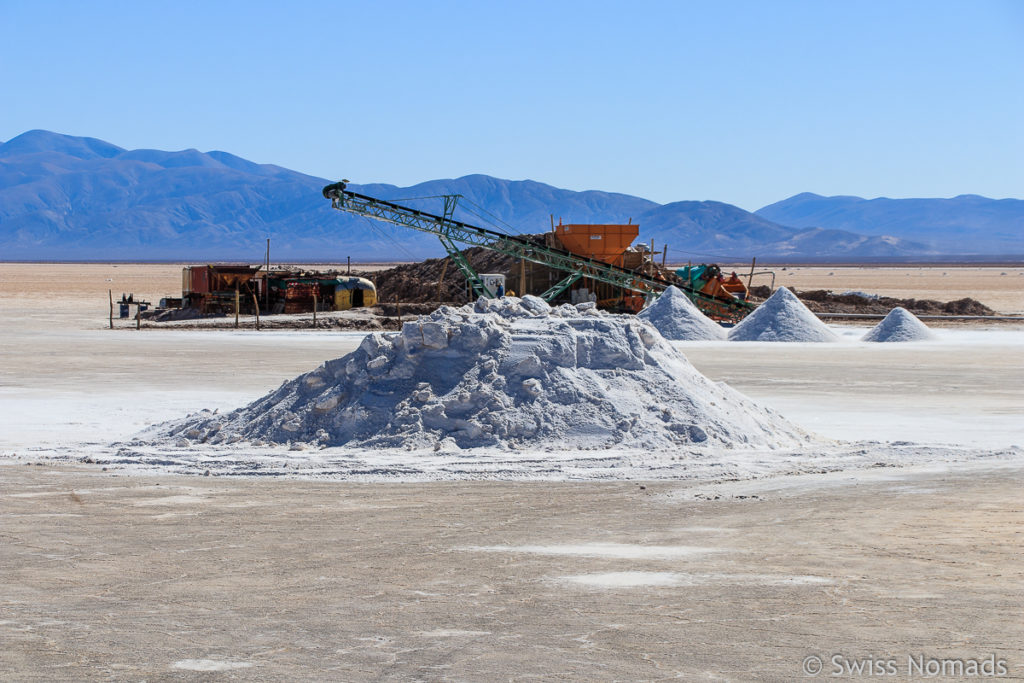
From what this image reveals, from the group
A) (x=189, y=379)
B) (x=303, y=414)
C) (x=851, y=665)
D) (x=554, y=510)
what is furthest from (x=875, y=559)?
(x=189, y=379)

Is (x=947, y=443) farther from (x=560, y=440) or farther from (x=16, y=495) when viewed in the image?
(x=16, y=495)

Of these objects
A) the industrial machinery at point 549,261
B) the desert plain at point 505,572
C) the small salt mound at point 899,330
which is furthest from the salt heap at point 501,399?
the industrial machinery at point 549,261

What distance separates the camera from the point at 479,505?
9.23 meters

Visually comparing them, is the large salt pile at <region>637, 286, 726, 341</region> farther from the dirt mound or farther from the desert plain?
the desert plain

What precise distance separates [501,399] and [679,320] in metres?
19.1

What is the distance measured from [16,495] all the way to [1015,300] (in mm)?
53169

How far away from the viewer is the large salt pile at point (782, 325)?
29141mm

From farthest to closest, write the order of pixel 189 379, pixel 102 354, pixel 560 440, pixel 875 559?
1. pixel 102 354
2. pixel 189 379
3. pixel 560 440
4. pixel 875 559

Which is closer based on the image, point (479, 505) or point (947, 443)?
point (479, 505)

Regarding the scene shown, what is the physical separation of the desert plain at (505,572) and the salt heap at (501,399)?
1.32 meters

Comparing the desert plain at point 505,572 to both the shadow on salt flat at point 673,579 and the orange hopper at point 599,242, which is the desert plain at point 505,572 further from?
the orange hopper at point 599,242

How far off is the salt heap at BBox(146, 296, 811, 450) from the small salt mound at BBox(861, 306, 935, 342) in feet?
56.0

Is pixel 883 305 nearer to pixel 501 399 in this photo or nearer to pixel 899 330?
pixel 899 330

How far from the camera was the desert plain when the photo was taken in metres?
5.60
